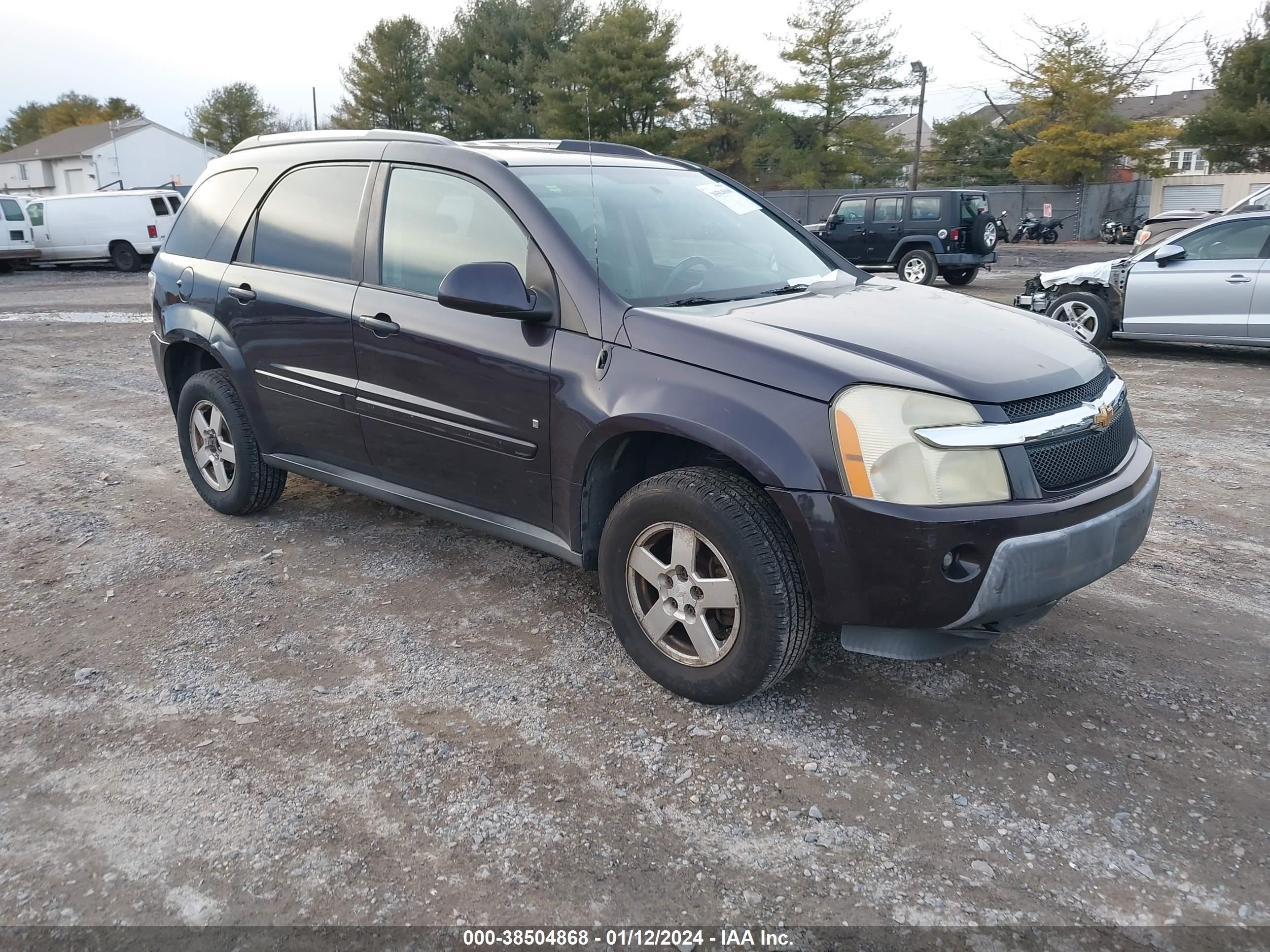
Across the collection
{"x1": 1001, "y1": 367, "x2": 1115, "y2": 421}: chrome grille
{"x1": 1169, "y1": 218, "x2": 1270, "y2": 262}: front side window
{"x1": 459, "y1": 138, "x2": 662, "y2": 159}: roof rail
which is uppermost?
{"x1": 459, "y1": 138, "x2": 662, "y2": 159}: roof rail

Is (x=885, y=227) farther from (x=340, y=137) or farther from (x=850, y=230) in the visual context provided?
(x=340, y=137)

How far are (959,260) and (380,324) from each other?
52.2 ft

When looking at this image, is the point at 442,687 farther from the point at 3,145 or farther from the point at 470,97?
the point at 3,145

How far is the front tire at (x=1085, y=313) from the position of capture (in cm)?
1008

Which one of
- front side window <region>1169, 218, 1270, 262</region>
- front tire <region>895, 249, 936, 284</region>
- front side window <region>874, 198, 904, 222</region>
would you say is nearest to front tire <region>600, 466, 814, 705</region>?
front side window <region>1169, 218, 1270, 262</region>

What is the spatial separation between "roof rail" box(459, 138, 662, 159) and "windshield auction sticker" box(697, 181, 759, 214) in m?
0.27

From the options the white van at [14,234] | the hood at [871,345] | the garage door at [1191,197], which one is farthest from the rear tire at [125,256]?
the garage door at [1191,197]

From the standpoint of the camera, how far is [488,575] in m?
4.32

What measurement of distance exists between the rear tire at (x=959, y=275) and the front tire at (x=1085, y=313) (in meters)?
7.90

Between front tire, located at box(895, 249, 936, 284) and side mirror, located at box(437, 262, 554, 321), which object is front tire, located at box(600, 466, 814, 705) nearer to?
side mirror, located at box(437, 262, 554, 321)

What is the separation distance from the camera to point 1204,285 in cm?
928

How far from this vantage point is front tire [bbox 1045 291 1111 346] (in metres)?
10.1

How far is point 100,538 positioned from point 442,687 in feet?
8.17

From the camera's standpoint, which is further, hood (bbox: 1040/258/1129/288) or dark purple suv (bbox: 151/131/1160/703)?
hood (bbox: 1040/258/1129/288)
